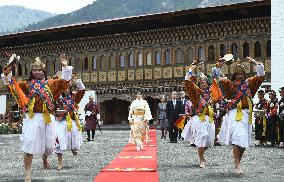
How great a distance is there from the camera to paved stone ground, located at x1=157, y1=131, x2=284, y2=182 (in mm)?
9258

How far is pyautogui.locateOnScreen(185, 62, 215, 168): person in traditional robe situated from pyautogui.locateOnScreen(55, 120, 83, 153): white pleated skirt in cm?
225

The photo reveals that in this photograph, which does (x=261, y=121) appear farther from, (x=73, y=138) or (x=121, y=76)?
(x=121, y=76)

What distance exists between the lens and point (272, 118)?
18062 millimetres

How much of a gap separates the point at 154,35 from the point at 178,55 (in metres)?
1.97

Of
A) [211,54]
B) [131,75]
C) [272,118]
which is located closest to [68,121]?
[272,118]

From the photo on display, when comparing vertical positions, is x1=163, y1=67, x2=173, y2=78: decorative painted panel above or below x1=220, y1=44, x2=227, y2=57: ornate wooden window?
below

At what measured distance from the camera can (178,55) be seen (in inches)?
1460

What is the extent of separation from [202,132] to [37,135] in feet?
11.8

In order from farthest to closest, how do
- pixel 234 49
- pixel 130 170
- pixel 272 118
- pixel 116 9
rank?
pixel 116 9
pixel 234 49
pixel 272 118
pixel 130 170

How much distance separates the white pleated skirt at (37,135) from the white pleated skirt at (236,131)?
275cm

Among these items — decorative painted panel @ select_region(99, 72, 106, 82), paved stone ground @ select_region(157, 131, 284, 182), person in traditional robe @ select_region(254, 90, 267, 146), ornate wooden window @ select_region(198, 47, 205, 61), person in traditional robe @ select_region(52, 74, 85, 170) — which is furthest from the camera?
decorative painted panel @ select_region(99, 72, 106, 82)

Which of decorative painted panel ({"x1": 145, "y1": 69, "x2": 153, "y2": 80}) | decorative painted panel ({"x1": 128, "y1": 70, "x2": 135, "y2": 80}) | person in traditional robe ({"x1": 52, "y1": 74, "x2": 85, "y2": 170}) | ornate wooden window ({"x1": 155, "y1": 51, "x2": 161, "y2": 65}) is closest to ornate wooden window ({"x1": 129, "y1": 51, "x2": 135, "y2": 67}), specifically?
decorative painted panel ({"x1": 128, "y1": 70, "x2": 135, "y2": 80})

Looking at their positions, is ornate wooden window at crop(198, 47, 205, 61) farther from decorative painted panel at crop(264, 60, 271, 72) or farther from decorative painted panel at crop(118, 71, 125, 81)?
decorative painted panel at crop(118, 71, 125, 81)

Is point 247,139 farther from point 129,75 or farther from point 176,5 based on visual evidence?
point 176,5
